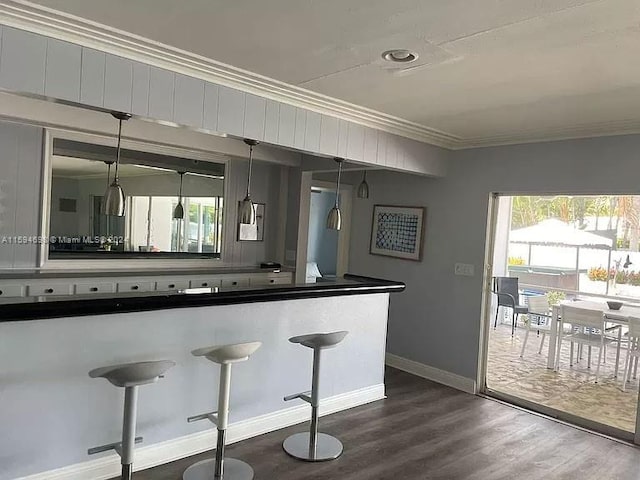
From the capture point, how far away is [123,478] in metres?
2.50

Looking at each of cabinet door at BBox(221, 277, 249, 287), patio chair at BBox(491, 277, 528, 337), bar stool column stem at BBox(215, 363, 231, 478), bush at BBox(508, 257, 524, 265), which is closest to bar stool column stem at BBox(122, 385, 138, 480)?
bar stool column stem at BBox(215, 363, 231, 478)

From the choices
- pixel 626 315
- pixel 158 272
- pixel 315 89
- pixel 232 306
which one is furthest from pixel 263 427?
pixel 626 315

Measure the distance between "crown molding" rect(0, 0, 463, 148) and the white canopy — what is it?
4.14 metres

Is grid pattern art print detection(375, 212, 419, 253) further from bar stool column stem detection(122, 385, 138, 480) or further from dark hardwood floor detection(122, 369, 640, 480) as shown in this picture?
bar stool column stem detection(122, 385, 138, 480)

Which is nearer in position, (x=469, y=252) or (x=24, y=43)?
(x=24, y=43)

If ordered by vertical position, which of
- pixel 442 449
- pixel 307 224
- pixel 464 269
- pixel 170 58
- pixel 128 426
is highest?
pixel 170 58

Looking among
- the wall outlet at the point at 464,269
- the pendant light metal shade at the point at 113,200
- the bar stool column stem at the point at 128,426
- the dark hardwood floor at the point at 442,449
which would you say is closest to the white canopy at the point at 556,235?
the wall outlet at the point at 464,269

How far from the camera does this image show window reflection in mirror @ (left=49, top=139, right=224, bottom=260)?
4.27 metres

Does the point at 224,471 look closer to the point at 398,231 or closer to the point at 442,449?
the point at 442,449

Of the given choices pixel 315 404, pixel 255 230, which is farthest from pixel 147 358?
pixel 255 230

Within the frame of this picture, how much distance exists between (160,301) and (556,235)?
6.31 meters

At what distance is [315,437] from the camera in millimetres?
3307

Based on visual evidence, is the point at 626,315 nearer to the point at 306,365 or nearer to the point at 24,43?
the point at 306,365

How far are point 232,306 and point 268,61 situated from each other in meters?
1.55
